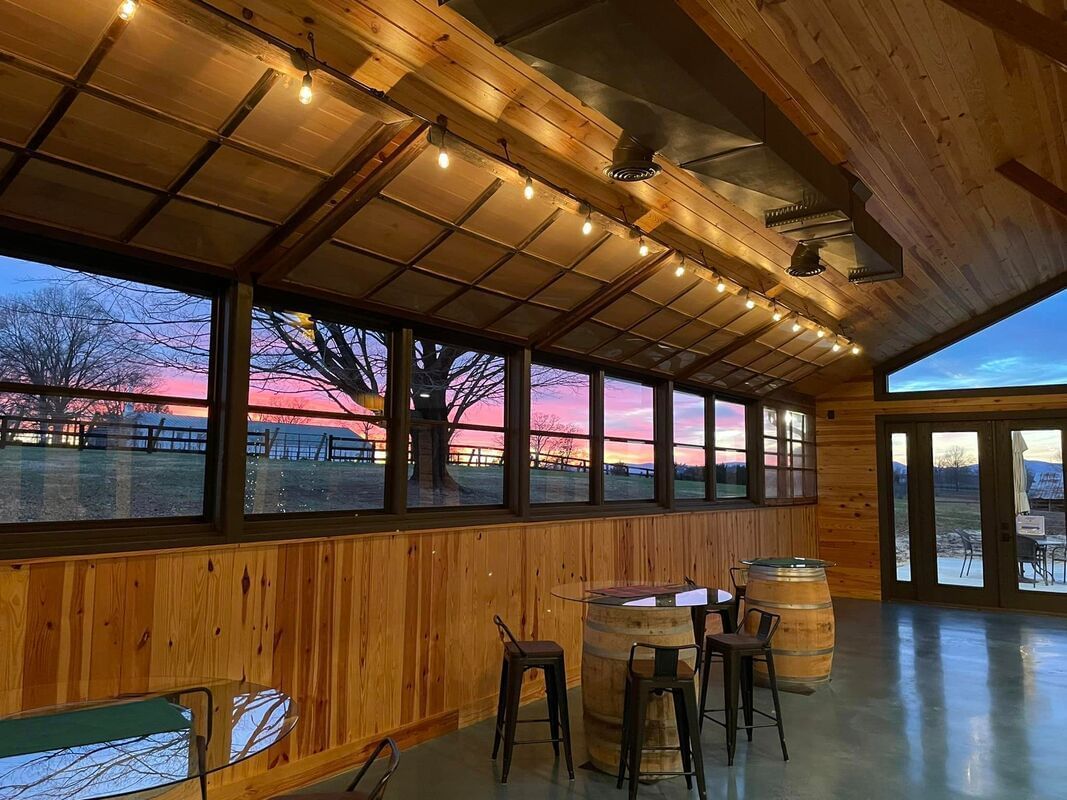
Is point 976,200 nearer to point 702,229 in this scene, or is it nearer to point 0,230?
point 702,229

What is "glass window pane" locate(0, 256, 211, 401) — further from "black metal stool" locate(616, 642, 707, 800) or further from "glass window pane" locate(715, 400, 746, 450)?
"glass window pane" locate(715, 400, 746, 450)

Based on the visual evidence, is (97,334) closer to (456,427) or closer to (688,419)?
(456,427)

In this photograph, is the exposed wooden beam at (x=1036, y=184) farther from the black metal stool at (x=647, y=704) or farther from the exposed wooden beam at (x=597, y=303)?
the black metal stool at (x=647, y=704)

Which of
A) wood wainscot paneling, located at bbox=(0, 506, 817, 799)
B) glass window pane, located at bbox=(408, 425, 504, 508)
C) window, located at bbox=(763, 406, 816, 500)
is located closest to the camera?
wood wainscot paneling, located at bbox=(0, 506, 817, 799)

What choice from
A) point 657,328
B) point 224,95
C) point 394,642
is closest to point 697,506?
point 657,328

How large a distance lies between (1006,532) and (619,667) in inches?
270

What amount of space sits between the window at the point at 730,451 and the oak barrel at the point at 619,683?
13.6 feet

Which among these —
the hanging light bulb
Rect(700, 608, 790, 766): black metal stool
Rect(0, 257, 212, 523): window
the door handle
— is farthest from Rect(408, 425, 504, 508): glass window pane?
the door handle

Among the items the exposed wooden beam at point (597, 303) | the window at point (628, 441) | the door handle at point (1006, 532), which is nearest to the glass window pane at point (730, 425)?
the window at point (628, 441)

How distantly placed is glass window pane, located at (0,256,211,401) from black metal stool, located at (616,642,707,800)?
8.05 ft

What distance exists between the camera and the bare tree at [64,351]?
289 centimetres

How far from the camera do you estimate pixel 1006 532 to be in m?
8.34

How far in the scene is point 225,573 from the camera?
3252 mm

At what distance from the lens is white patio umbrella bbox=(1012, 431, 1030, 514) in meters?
8.30
